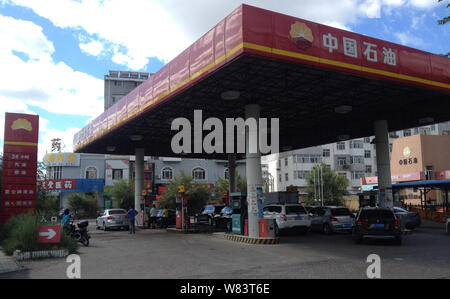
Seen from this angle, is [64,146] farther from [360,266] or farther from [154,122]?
[360,266]

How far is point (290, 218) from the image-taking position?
64.6 feet

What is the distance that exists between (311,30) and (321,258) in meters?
7.62

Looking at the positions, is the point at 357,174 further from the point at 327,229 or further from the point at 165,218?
the point at 327,229

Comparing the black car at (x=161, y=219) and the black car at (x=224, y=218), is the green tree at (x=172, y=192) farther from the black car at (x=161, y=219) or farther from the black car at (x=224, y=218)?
the black car at (x=224, y=218)

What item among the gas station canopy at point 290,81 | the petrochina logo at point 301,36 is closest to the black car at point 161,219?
the gas station canopy at point 290,81

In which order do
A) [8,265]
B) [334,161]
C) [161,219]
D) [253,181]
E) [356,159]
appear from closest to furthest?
[8,265] → [253,181] → [161,219] → [334,161] → [356,159]

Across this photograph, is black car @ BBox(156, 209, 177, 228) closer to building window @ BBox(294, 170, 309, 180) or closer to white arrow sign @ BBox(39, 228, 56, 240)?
white arrow sign @ BBox(39, 228, 56, 240)

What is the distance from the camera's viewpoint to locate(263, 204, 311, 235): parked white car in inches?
770

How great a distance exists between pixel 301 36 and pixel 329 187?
48.7 meters

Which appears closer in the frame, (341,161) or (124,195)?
(124,195)

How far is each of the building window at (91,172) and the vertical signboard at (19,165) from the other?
42004 millimetres

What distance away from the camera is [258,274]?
9297mm

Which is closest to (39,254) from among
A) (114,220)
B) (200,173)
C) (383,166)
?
(114,220)
